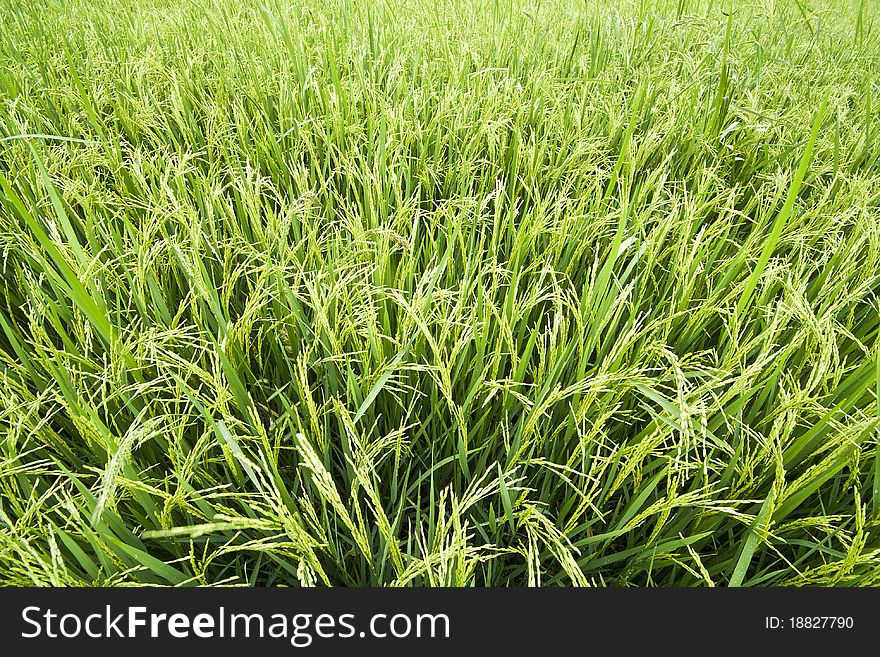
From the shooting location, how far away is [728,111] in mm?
1371

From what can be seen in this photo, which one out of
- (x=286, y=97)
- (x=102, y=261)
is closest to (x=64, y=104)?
(x=286, y=97)

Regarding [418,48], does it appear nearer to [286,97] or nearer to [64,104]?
[286,97]

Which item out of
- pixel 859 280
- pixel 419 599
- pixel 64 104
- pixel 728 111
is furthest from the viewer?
pixel 64 104

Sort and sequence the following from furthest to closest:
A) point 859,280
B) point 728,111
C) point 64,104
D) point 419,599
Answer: point 64,104, point 728,111, point 859,280, point 419,599

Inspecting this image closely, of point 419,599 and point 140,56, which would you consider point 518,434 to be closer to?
point 419,599

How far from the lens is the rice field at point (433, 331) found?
0.67 meters

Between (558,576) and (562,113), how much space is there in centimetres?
118

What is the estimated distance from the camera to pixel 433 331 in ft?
2.86

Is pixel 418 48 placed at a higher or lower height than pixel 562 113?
higher

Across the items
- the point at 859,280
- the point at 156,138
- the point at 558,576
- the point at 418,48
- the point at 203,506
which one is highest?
the point at 418,48

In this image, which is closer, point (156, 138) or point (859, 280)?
point (859, 280)

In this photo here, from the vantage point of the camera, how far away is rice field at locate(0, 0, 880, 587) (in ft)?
2.20

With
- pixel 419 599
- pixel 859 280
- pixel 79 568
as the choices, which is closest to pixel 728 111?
pixel 859 280

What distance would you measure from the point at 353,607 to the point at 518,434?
322mm
